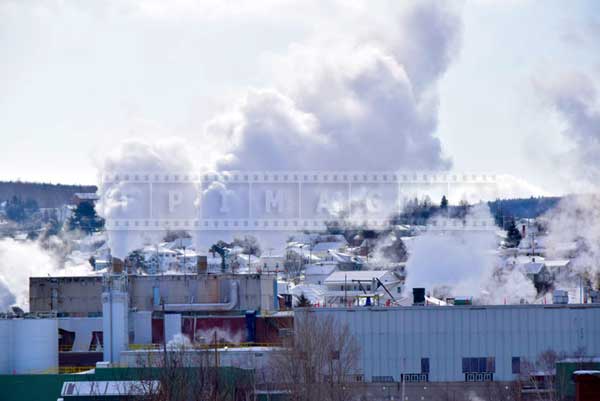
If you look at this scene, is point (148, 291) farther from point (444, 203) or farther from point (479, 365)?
point (444, 203)

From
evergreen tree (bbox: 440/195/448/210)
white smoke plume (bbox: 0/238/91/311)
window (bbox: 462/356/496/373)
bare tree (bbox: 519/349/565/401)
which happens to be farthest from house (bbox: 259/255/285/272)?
bare tree (bbox: 519/349/565/401)

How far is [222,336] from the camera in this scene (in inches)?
1788

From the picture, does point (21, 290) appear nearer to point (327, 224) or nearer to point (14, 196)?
point (327, 224)

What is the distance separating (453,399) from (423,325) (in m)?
2.02

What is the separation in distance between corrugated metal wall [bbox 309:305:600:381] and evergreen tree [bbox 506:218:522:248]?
5896 centimetres

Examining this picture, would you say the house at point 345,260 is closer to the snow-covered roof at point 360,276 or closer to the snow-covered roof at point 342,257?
the snow-covered roof at point 342,257

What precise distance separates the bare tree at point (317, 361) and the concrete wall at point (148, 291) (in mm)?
8738

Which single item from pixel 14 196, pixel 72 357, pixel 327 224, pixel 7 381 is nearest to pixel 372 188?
pixel 327 224

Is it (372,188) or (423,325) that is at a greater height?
(372,188)

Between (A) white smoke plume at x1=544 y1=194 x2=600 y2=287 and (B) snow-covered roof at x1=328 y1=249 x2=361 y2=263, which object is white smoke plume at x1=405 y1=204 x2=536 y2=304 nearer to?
(A) white smoke plume at x1=544 y1=194 x2=600 y2=287

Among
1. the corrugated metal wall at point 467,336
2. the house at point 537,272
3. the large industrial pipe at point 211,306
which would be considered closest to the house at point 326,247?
the house at point 537,272

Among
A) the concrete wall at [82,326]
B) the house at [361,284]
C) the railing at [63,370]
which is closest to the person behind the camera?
the railing at [63,370]

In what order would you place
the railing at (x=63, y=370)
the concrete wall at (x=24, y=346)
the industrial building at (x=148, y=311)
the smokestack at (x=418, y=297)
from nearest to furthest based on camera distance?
the railing at (x=63, y=370)
the concrete wall at (x=24, y=346)
the smokestack at (x=418, y=297)
the industrial building at (x=148, y=311)

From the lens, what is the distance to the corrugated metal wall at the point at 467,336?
3978 centimetres
